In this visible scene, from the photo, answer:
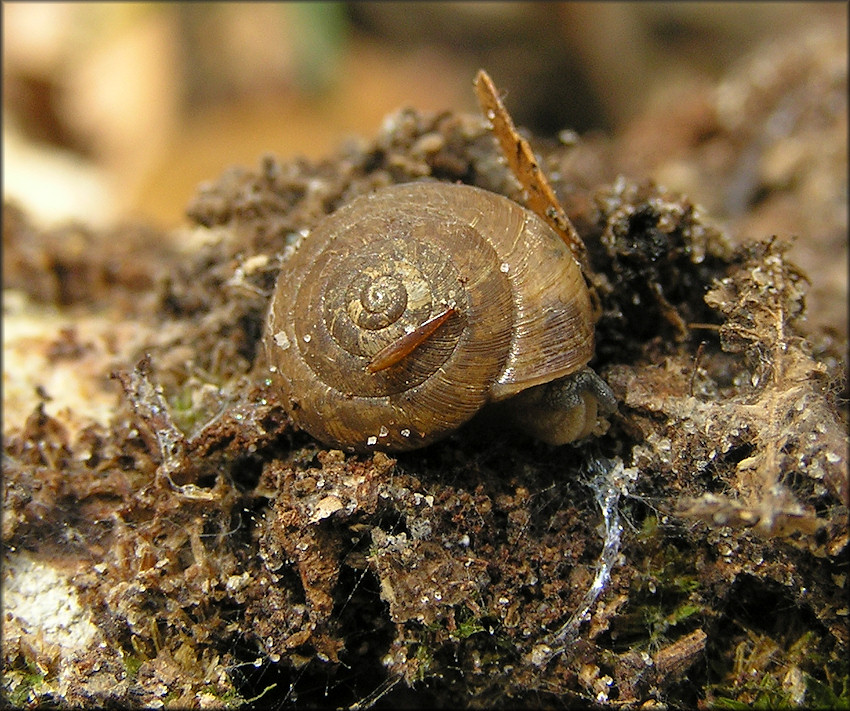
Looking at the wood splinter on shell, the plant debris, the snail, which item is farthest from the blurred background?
the wood splinter on shell

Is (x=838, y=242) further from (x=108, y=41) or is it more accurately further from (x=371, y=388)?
(x=108, y=41)

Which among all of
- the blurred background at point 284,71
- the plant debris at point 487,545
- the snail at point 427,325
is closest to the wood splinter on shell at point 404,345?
the snail at point 427,325

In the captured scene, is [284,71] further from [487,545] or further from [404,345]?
[487,545]

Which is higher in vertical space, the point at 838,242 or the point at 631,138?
the point at 631,138

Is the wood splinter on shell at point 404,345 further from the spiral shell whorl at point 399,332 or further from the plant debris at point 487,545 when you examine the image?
the plant debris at point 487,545

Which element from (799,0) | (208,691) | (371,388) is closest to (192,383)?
(371,388)
